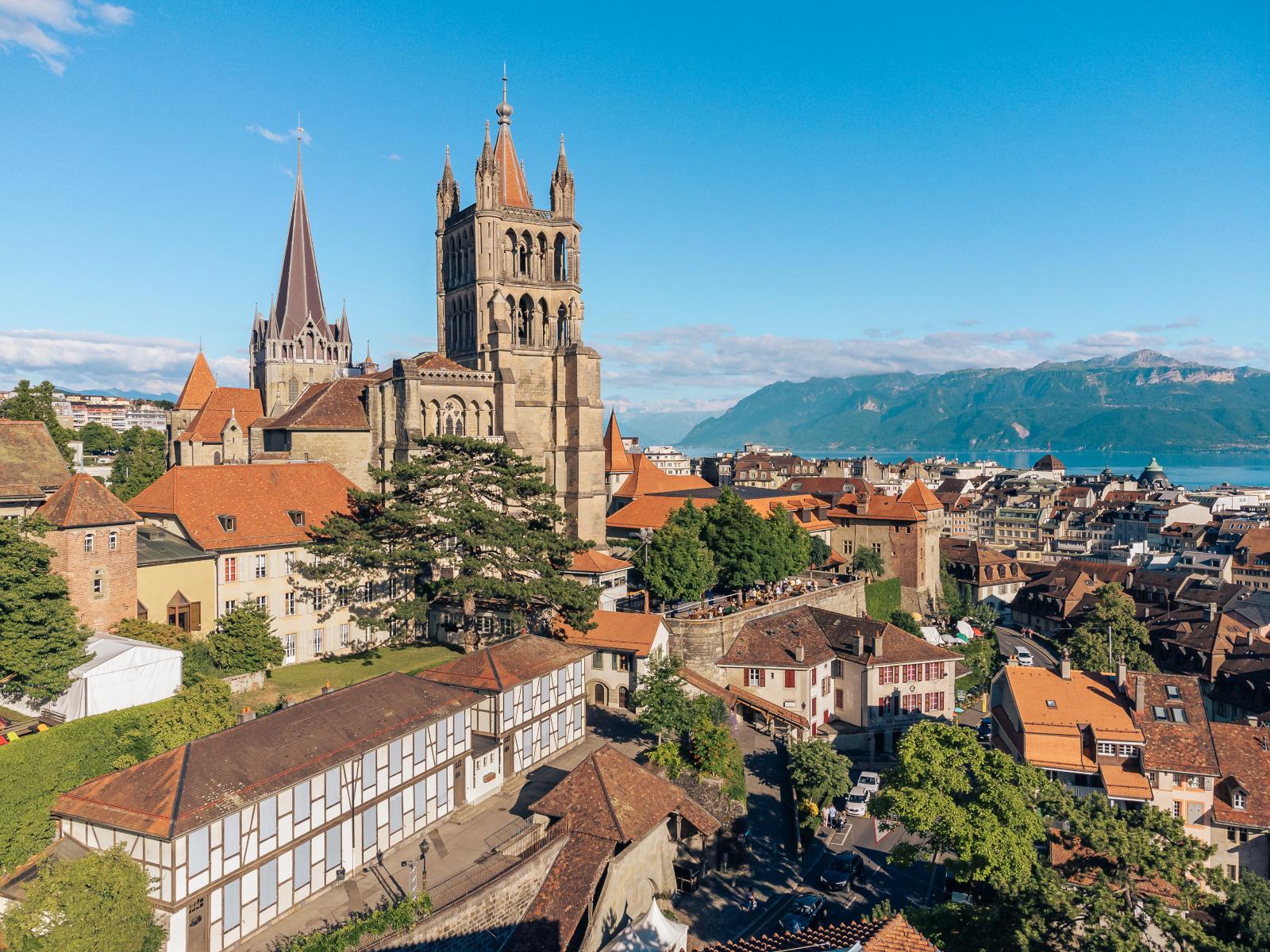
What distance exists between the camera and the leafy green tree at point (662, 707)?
124 ft

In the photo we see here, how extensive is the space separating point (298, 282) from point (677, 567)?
2218 inches

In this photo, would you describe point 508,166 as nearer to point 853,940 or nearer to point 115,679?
point 115,679

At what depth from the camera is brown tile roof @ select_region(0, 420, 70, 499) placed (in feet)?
132

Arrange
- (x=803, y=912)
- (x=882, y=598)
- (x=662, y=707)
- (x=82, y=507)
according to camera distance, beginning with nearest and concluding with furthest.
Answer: (x=803, y=912) < (x=82, y=507) < (x=662, y=707) < (x=882, y=598)

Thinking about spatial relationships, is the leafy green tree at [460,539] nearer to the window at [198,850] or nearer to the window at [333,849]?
the window at [333,849]

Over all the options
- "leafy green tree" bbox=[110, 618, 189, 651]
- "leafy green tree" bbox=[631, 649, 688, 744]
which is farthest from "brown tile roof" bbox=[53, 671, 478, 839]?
"leafy green tree" bbox=[631, 649, 688, 744]

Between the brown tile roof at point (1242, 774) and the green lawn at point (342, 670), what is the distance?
36.9 m

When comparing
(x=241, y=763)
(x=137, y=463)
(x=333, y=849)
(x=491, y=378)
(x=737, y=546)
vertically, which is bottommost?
(x=333, y=849)

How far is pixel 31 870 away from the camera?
76.4 ft

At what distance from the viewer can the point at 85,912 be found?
19.4 metres

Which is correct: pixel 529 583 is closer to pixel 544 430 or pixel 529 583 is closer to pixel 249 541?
pixel 249 541

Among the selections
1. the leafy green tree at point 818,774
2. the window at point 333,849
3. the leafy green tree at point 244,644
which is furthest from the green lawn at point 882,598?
the window at point 333,849

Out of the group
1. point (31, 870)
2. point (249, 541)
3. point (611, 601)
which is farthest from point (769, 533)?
point (31, 870)

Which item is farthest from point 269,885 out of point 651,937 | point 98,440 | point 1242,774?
point 98,440
